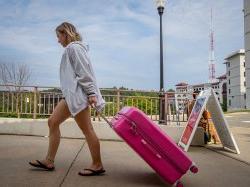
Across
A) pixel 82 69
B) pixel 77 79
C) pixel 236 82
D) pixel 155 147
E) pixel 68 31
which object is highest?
pixel 236 82

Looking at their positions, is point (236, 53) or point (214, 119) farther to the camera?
point (236, 53)

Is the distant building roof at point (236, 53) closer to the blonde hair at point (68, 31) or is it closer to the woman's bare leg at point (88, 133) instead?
the blonde hair at point (68, 31)

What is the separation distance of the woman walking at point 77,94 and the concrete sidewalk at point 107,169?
239mm

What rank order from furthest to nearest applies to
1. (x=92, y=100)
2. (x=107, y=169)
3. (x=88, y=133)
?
1. (x=107, y=169)
2. (x=88, y=133)
3. (x=92, y=100)

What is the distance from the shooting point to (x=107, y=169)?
5105 millimetres

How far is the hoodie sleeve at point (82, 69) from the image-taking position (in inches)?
173

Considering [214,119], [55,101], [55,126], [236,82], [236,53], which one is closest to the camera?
[55,126]

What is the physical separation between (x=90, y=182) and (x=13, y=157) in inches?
75.4

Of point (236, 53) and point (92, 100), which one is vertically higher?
point (236, 53)

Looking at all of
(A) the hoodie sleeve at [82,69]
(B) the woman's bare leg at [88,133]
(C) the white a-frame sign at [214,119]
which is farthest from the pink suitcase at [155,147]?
(C) the white a-frame sign at [214,119]

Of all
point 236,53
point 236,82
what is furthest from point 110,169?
point 236,82

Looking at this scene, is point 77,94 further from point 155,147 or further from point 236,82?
point 236,82

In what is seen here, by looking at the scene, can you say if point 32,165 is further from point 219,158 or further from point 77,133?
point 77,133

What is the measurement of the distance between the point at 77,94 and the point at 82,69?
0.29m
